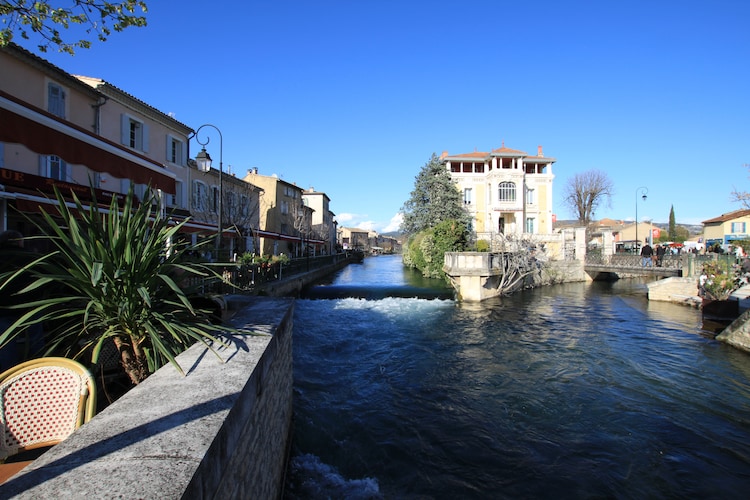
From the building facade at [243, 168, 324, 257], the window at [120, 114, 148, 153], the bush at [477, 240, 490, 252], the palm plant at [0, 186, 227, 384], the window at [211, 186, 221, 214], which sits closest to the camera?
the palm plant at [0, 186, 227, 384]

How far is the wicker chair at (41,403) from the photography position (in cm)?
237

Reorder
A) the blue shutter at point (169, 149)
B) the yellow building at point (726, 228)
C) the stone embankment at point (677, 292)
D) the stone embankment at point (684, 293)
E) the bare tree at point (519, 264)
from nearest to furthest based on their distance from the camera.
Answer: the stone embankment at point (684, 293)
the stone embankment at point (677, 292)
the blue shutter at point (169, 149)
the bare tree at point (519, 264)
the yellow building at point (726, 228)

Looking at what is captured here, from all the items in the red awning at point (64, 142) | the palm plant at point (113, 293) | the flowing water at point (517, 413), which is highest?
the red awning at point (64, 142)

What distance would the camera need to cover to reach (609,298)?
862 inches

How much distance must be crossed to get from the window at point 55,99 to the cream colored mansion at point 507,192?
105 ft

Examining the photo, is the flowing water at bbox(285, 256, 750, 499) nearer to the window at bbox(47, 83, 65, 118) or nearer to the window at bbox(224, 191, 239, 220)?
the window at bbox(47, 83, 65, 118)

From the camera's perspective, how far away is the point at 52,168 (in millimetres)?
13992

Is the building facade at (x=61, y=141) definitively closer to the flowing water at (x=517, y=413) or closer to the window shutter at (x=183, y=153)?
the window shutter at (x=183, y=153)

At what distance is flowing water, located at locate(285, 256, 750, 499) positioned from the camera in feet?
16.0

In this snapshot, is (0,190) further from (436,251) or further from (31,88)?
(436,251)

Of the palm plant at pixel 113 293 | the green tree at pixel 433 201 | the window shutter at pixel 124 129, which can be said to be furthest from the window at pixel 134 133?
the green tree at pixel 433 201

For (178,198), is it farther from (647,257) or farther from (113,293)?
(647,257)

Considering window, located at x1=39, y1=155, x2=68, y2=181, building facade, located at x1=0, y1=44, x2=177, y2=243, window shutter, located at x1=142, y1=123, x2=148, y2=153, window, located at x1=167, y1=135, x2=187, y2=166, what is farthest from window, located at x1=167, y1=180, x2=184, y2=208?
window, located at x1=39, y1=155, x2=68, y2=181

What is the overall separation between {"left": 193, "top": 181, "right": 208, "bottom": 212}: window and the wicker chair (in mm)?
24472
